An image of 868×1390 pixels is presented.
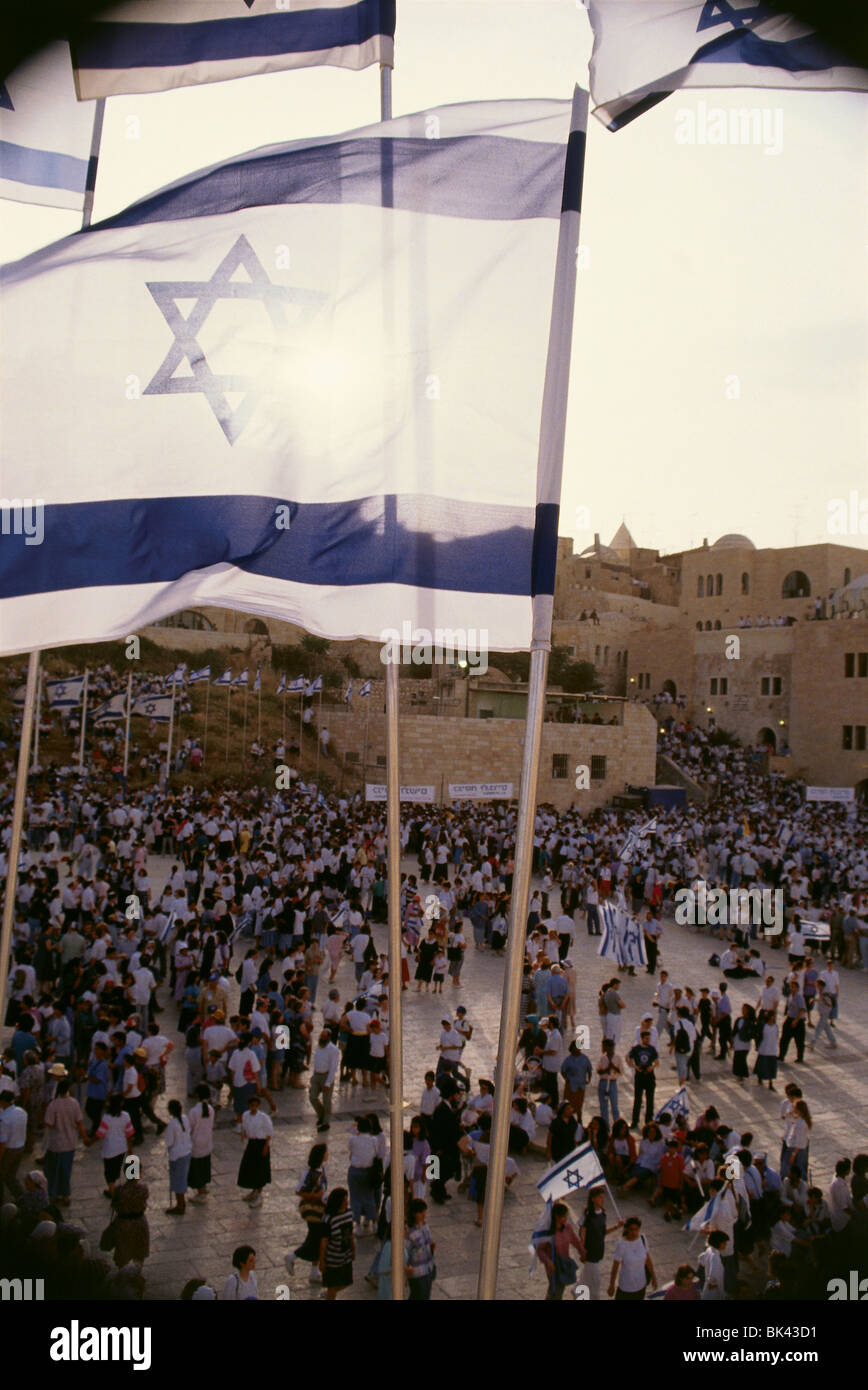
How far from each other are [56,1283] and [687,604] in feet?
198

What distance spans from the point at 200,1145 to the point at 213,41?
7315 millimetres

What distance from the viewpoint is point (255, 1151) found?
27.0 feet

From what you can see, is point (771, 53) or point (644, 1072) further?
point (644, 1072)

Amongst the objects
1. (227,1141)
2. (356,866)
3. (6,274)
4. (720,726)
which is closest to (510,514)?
(6,274)

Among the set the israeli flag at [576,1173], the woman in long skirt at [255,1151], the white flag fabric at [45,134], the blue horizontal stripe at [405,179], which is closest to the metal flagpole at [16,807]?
the blue horizontal stripe at [405,179]

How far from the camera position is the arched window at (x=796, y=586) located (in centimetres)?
5891

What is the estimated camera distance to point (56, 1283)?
596 cm

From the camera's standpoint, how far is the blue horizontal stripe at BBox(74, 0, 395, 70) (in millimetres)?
4203

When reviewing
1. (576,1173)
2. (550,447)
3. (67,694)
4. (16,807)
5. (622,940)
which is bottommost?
(576,1173)

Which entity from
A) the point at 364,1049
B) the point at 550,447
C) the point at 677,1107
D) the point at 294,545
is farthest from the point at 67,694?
the point at 550,447

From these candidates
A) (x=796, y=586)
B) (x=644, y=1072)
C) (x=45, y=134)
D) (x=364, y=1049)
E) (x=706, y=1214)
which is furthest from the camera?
(x=796, y=586)

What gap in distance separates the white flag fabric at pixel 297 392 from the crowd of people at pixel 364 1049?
197cm

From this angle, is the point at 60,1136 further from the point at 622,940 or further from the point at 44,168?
the point at 622,940
